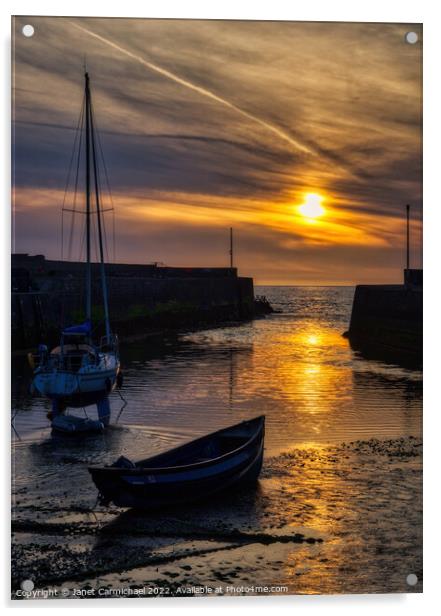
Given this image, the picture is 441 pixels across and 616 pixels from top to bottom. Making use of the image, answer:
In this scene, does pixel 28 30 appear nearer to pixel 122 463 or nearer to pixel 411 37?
pixel 411 37

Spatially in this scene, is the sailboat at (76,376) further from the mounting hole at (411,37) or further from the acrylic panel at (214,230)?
the mounting hole at (411,37)

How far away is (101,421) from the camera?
1400 cm

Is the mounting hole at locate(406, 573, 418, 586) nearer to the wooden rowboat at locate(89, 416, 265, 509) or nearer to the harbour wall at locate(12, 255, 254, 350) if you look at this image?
the wooden rowboat at locate(89, 416, 265, 509)

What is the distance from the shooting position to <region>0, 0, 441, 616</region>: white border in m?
8.38

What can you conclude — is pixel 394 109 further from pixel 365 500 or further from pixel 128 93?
pixel 365 500

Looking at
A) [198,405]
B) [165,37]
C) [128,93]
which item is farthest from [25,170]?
[198,405]

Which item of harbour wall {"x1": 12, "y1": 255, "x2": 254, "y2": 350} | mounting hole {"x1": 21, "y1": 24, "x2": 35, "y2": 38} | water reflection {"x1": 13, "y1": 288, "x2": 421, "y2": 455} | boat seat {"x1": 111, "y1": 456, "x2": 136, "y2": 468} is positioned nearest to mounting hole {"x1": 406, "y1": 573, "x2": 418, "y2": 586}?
water reflection {"x1": 13, "y1": 288, "x2": 421, "y2": 455}

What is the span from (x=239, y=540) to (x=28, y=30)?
20.3 feet

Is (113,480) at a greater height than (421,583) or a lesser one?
greater

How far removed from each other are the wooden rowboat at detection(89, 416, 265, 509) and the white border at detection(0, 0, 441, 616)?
1.77 metres

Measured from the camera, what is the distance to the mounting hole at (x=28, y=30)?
884 centimetres

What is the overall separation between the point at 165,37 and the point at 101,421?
7236mm

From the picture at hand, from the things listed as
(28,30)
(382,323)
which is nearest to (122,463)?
(28,30)

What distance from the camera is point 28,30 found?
29.0ft
